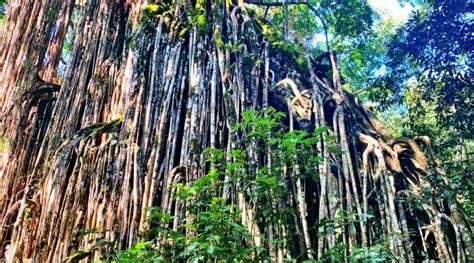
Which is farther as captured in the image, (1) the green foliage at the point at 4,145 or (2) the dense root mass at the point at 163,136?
(1) the green foliage at the point at 4,145

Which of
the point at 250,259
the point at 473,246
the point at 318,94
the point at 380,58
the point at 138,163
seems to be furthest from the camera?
the point at 380,58

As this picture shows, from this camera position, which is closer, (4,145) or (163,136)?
(163,136)

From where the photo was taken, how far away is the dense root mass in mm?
3463

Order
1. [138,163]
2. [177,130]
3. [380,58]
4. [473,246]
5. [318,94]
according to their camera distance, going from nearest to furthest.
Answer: [473,246] → [138,163] → [177,130] → [318,94] → [380,58]

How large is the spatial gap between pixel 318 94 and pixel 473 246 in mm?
1861

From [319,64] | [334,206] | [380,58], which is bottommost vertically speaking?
[334,206]

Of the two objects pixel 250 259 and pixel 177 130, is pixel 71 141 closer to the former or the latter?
pixel 177 130

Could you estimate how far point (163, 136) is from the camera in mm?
3918

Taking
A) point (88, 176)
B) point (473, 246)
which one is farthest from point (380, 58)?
point (88, 176)

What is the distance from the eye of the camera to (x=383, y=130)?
4.62m

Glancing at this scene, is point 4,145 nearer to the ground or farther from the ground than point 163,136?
farther from the ground

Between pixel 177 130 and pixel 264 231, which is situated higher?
pixel 177 130

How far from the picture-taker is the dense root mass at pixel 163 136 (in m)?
3.46

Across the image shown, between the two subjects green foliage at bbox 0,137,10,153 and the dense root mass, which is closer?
the dense root mass
